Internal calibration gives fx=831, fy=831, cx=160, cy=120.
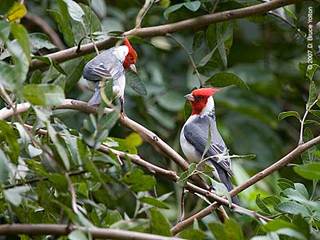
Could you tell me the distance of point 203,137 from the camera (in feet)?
11.7

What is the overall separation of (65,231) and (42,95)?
0.26 meters

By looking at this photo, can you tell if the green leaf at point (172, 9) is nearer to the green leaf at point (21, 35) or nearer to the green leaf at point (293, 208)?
the green leaf at point (293, 208)

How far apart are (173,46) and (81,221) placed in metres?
3.17

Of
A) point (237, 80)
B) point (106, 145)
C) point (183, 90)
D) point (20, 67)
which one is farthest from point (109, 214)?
point (183, 90)

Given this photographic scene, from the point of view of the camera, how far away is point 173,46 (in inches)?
184

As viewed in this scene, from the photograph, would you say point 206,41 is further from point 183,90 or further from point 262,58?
point 262,58

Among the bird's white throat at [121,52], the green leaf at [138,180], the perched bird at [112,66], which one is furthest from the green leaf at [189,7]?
the green leaf at [138,180]

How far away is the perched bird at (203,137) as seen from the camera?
10.7ft

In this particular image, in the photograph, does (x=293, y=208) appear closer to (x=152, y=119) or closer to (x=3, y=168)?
(x=3, y=168)

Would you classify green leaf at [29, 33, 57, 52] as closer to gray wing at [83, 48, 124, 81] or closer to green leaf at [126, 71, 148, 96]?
gray wing at [83, 48, 124, 81]

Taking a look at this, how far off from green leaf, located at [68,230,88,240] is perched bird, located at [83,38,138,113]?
1283 mm

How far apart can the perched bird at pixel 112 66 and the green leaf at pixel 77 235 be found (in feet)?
4.21

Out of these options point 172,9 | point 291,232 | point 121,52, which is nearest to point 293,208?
point 291,232

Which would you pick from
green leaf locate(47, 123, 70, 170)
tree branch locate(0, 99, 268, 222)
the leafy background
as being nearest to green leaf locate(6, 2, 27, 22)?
the leafy background
